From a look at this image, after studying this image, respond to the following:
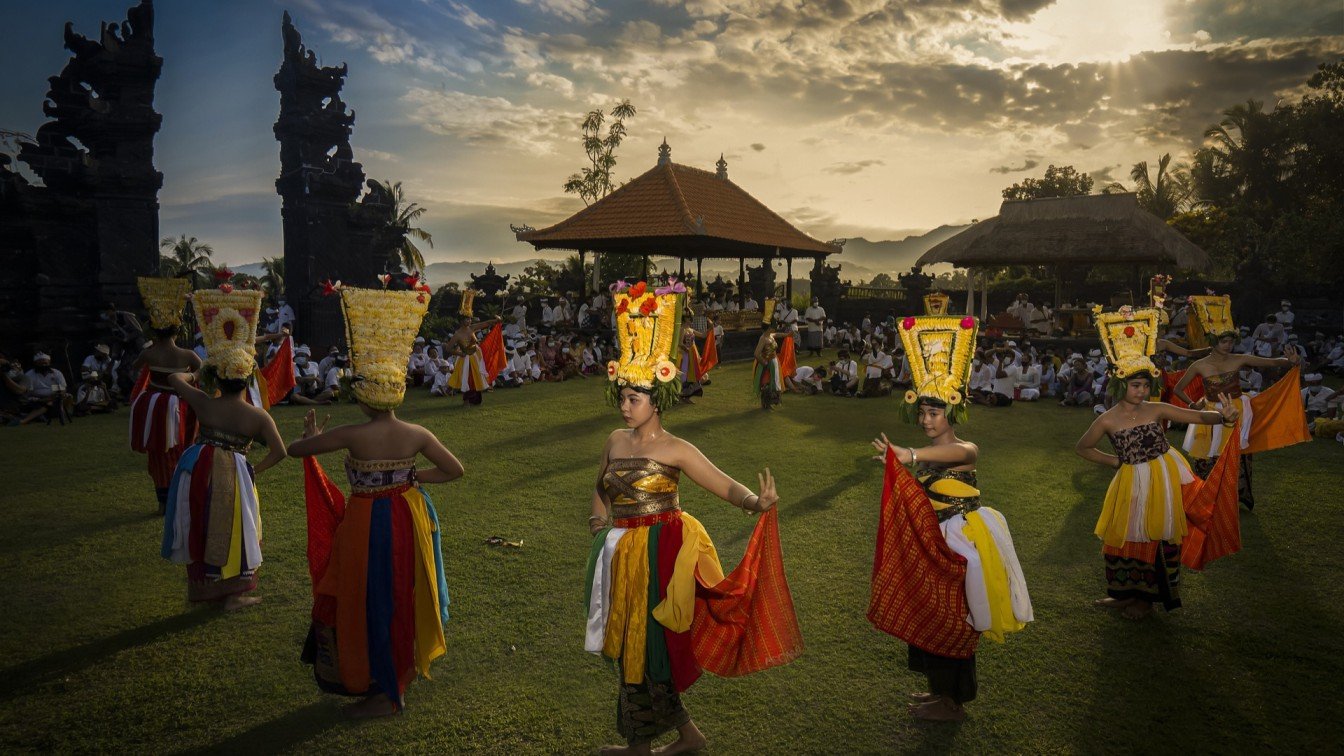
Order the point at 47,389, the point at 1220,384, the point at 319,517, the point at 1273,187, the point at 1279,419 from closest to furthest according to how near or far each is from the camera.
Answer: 1. the point at 319,517
2. the point at 1220,384
3. the point at 1279,419
4. the point at 47,389
5. the point at 1273,187

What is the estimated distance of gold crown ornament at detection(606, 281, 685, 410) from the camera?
3861mm

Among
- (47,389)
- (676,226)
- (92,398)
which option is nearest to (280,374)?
(47,389)

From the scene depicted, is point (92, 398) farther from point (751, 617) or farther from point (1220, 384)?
point (1220, 384)

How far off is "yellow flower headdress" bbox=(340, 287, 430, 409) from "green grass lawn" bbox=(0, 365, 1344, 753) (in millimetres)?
1859

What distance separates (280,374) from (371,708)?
251 inches

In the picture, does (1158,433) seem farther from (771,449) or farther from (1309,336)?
(1309,336)

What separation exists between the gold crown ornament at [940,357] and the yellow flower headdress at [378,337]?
2.95m

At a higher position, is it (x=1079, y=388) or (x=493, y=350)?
(x=493, y=350)

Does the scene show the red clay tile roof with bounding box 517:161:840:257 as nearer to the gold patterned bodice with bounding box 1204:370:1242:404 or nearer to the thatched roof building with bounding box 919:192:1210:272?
the thatched roof building with bounding box 919:192:1210:272

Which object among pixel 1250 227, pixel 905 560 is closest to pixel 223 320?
pixel 905 560

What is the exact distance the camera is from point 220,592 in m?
5.54

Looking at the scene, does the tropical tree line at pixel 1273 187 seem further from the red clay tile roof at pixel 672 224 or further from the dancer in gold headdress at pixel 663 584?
the dancer in gold headdress at pixel 663 584

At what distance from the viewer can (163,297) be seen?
23.3 ft

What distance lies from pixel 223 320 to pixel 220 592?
81.3 inches
